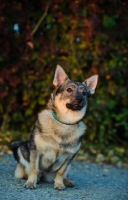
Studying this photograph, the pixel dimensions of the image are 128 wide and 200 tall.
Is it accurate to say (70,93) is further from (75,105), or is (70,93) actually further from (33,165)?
(33,165)

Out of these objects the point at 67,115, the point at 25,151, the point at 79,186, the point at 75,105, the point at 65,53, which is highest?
the point at 75,105

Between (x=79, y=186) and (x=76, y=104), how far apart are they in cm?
126

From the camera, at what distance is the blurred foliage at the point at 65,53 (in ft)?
31.4

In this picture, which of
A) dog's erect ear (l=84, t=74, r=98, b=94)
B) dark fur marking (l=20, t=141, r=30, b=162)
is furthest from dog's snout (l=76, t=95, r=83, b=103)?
dark fur marking (l=20, t=141, r=30, b=162)

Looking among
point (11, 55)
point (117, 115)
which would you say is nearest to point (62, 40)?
point (11, 55)

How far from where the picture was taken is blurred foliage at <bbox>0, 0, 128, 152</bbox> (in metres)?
9.56

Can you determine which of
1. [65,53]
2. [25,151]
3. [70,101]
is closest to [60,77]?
[70,101]

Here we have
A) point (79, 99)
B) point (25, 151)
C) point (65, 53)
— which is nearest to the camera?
point (79, 99)

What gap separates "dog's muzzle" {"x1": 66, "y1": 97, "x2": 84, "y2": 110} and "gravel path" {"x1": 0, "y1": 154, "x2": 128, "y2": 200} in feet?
3.63

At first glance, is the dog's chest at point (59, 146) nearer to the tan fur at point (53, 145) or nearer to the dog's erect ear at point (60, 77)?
the tan fur at point (53, 145)

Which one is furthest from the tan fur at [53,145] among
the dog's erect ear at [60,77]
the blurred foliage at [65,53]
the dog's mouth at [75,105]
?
the blurred foliage at [65,53]

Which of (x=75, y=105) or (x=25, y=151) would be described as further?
(x=25, y=151)

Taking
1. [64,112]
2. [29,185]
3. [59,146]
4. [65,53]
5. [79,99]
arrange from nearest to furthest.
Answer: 1. [29,185]
2. [59,146]
3. [79,99]
4. [64,112]
5. [65,53]

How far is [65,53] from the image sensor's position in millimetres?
10188
